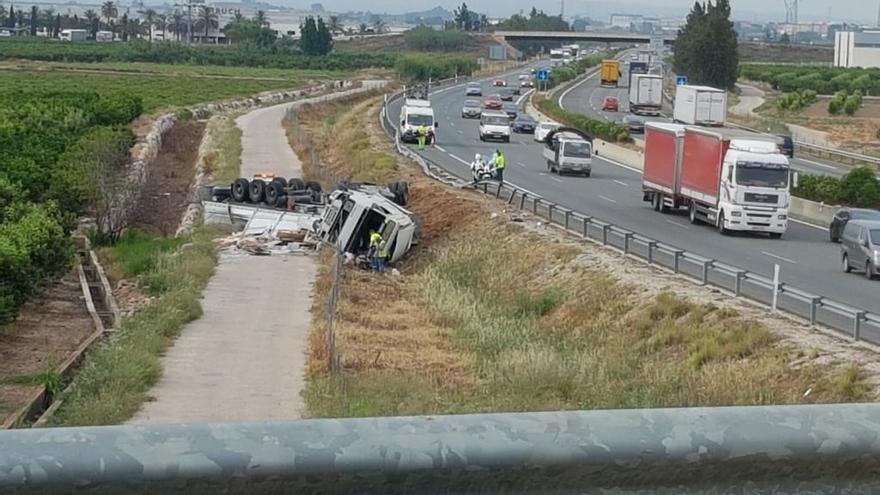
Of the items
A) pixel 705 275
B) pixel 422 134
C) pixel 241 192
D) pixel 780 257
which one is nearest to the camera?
pixel 705 275

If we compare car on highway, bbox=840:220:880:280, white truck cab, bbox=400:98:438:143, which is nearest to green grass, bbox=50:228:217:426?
car on highway, bbox=840:220:880:280

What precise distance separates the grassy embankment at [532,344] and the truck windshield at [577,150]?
15.8 metres

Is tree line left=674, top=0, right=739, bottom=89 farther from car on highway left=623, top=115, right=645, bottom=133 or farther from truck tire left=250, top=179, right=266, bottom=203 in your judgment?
truck tire left=250, top=179, right=266, bottom=203

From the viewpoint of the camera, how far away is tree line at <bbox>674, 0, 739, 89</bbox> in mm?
120812

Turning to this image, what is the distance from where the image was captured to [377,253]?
3969 centimetres

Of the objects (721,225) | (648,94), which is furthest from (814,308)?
(648,94)

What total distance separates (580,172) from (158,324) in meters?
33.7

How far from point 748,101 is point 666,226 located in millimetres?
91200

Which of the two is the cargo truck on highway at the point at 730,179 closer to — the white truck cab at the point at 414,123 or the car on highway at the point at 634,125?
the white truck cab at the point at 414,123

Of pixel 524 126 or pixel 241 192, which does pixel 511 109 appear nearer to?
pixel 524 126

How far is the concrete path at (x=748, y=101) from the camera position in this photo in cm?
11254

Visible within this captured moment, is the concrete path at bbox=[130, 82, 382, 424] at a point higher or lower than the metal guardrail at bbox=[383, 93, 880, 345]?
lower

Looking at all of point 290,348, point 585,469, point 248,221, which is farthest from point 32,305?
point 585,469

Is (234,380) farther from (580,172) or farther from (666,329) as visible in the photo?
(580,172)
